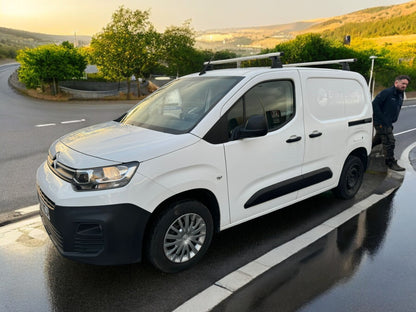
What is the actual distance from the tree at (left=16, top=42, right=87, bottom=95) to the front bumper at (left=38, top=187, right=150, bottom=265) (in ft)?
80.1

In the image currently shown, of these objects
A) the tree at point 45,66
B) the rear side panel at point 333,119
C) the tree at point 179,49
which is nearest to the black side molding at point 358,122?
the rear side panel at point 333,119

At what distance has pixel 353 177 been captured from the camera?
199 inches

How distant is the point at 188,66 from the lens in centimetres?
3944

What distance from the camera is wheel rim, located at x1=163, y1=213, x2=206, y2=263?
305 centimetres

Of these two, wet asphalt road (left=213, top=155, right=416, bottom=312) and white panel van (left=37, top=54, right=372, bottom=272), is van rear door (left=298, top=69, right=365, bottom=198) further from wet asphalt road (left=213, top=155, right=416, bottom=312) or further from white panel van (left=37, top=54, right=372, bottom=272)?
wet asphalt road (left=213, top=155, right=416, bottom=312)

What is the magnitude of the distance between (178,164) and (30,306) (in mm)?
1617

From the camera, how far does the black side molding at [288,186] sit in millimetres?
3550

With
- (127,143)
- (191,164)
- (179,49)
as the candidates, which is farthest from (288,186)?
(179,49)

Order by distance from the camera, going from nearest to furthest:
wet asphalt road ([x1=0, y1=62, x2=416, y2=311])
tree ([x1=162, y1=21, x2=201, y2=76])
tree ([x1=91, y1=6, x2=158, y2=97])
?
wet asphalt road ([x1=0, y1=62, x2=416, y2=311])
tree ([x1=91, y1=6, x2=158, y2=97])
tree ([x1=162, y1=21, x2=201, y2=76])

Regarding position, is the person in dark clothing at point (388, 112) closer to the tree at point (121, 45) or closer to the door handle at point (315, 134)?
the door handle at point (315, 134)

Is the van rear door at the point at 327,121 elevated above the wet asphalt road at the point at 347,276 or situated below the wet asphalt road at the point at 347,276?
above

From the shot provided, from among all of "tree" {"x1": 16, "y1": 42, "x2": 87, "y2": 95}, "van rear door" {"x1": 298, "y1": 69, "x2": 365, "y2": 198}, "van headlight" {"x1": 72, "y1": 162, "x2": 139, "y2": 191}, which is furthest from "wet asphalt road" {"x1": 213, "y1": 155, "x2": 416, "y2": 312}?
"tree" {"x1": 16, "y1": 42, "x2": 87, "y2": 95}

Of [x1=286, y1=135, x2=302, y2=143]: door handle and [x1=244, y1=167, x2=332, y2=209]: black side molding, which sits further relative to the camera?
[x1=286, y1=135, x2=302, y2=143]: door handle

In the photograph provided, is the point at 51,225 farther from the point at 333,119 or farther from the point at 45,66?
the point at 45,66
